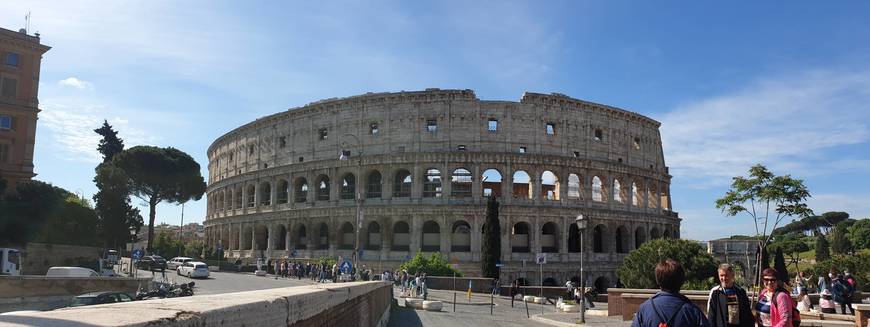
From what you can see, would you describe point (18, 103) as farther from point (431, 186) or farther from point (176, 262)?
point (431, 186)

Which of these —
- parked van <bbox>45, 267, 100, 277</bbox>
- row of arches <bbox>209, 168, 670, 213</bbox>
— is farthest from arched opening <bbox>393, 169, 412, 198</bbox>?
parked van <bbox>45, 267, 100, 277</bbox>

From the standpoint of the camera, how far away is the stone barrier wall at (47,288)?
22984mm

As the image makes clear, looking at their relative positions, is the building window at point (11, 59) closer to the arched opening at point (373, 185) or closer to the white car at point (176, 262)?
the white car at point (176, 262)

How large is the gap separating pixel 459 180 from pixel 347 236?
10689 millimetres

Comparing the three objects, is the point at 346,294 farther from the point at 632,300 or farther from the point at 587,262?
the point at 587,262

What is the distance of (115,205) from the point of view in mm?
56656

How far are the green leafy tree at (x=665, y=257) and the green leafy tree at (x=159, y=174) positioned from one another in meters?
47.0

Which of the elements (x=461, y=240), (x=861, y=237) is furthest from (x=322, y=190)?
(x=861, y=237)

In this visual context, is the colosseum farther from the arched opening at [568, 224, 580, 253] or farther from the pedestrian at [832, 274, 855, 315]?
the pedestrian at [832, 274, 855, 315]

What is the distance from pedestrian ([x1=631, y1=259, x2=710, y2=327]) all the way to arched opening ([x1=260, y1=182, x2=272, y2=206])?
57.0 m

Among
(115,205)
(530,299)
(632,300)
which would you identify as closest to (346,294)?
(632,300)

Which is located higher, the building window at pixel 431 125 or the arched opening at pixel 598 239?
the building window at pixel 431 125

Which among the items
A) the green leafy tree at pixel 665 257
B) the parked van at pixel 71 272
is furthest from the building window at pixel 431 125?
the parked van at pixel 71 272

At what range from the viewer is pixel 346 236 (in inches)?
2112
